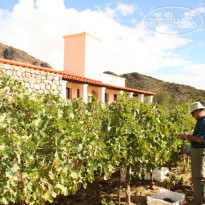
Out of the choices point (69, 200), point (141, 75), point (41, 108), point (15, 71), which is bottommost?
point (69, 200)

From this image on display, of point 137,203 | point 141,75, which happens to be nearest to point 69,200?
point 137,203

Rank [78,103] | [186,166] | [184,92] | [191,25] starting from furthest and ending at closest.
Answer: [184,92], [191,25], [186,166], [78,103]

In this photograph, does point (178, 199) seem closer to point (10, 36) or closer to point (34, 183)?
point (34, 183)

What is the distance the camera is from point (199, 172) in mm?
3338

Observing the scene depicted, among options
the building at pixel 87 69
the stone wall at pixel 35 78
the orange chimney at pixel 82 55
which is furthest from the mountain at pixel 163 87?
the stone wall at pixel 35 78

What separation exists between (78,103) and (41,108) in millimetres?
2035

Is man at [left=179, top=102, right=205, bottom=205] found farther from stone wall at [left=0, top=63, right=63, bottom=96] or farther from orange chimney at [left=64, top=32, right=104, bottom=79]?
orange chimney at [left=64, top=32, right=104, bottom=79]

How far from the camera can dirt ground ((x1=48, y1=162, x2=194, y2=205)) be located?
13.1 ft

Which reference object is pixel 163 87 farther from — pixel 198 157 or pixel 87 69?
pixel 198 157

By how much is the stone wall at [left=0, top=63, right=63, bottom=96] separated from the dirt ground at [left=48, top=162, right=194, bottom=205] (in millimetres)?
5726

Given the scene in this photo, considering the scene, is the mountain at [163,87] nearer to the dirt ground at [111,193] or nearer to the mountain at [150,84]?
the mountain at [150,84]

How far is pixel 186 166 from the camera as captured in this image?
598cm

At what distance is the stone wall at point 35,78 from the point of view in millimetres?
8634

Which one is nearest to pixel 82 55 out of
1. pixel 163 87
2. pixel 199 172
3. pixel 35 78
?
pixel 35 78
